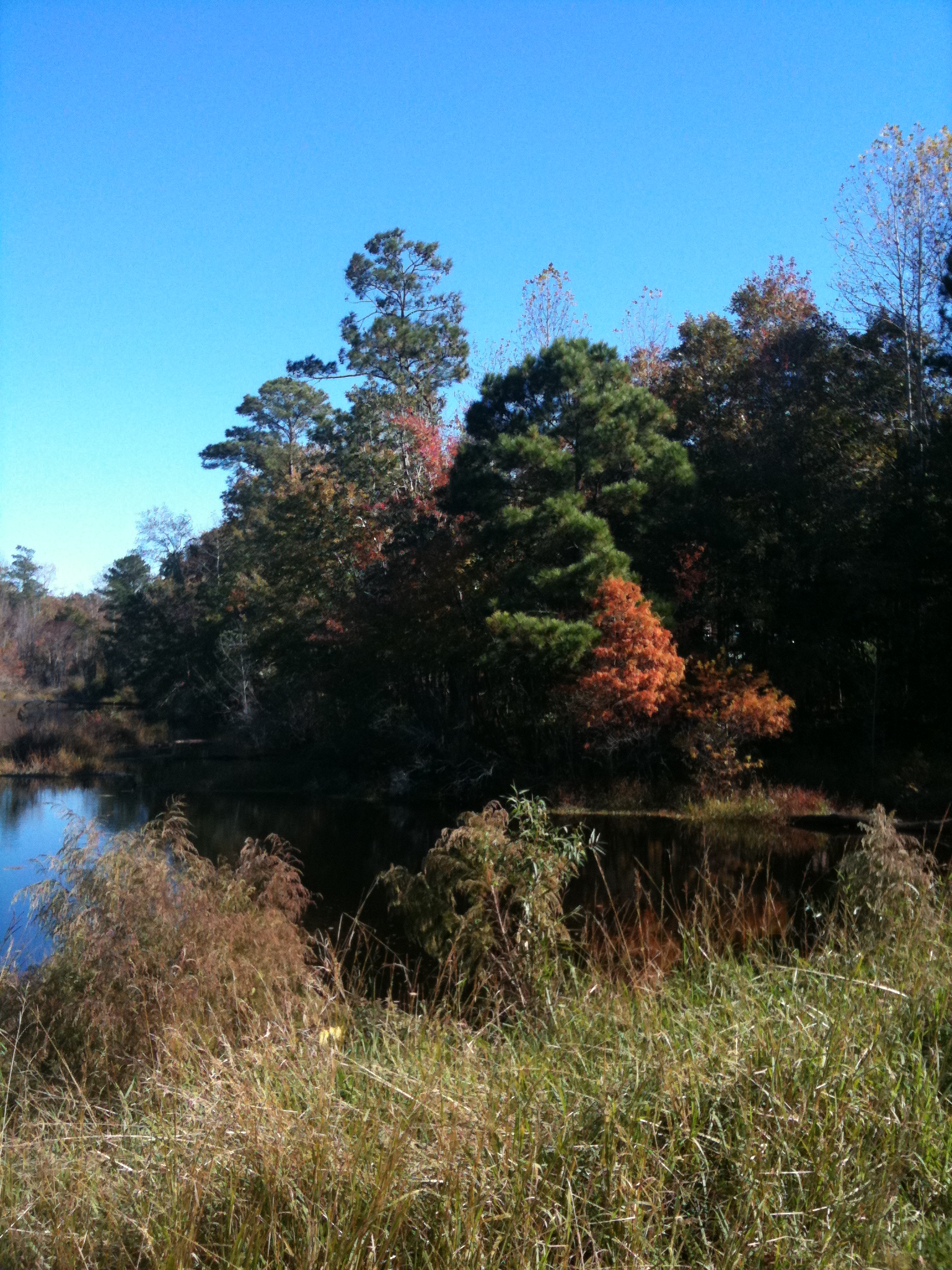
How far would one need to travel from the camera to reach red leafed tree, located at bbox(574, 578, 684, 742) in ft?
58.6

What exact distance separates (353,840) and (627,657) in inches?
229

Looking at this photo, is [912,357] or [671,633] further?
[912,357]

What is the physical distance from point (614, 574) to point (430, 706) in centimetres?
719

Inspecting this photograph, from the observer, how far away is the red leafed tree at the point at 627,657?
58.6 feet

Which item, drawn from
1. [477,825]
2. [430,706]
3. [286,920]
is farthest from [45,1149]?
[430,706]

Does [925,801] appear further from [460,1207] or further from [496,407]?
[460,1207]

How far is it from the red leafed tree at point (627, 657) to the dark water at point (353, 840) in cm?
216

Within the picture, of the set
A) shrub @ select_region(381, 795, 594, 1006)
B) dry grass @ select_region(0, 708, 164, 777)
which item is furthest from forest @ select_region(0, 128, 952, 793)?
shrub @ select_region(381, 795, 594, 1006)

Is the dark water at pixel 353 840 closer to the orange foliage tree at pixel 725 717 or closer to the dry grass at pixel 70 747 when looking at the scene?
the dry grass at pixel 70 747

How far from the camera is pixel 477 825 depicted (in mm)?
7035

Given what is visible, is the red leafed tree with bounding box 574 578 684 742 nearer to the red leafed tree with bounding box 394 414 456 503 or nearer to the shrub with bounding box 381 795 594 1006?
the red leafed tree with bounding box 394 414 456 503

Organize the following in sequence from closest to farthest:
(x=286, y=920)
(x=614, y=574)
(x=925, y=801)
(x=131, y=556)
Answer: (x=286, y=920) → (x=925, y=801) → (x=614, y=574) → (x=131, y=556)

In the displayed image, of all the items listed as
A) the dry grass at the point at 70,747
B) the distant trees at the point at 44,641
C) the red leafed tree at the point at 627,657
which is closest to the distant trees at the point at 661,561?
the red leafed tree at the point at 627,657

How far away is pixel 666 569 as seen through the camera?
2092cm
